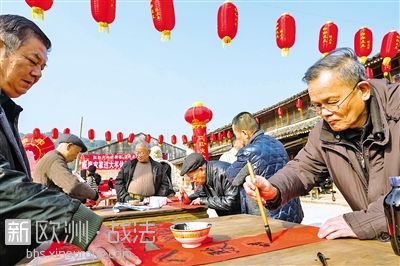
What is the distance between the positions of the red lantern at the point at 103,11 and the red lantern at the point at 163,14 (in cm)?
76

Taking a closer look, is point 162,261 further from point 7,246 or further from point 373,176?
point 373,176

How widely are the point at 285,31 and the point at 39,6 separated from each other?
4.89 m

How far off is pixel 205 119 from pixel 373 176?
32.4ft

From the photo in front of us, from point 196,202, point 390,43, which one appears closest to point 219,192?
point 196,202

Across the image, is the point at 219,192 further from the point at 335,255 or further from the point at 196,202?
the point at 335,255

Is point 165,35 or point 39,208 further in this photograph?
point 165,35

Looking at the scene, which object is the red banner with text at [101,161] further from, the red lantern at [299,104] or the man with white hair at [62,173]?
the man with white hair at [62,173]

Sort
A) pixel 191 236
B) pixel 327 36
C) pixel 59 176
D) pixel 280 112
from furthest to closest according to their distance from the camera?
pixel 280 112, pixel 327 36, pixel 59 176, pixel 191 236

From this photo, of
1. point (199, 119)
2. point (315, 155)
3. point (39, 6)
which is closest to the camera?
point (315, 155)

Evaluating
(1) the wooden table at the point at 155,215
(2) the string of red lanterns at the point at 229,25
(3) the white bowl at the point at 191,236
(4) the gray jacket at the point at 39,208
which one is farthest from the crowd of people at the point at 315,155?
(2) the string of red lanterns at the point at 229,25

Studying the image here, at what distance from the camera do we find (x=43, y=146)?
9.99m

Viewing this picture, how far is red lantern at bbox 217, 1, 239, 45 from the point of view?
6359mm

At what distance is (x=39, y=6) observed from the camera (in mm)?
4793

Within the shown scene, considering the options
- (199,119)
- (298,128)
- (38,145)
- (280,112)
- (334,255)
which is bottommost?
(334,255)
